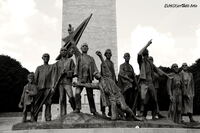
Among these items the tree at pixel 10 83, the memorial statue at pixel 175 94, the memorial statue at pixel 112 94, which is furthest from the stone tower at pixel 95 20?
the memorial statue at pixel 112 94

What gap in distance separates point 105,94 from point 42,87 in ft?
8.09

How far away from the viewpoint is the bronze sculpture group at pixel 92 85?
37.1 feet

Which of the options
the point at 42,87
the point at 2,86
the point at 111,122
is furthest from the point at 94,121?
the point at 2,86

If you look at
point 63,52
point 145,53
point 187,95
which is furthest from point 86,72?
point 187,95

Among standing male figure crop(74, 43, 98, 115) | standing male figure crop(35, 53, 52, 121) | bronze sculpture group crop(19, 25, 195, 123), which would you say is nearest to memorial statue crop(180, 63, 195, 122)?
bronze sculpture group crop(19, 25, 195, 123)

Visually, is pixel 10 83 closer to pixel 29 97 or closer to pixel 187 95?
pixel 29 97

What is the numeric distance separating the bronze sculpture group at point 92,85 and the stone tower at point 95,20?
19000 millimetres

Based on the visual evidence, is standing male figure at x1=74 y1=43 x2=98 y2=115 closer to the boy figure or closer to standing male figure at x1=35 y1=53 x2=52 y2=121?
standing male figure at x1=35 y1=53 x2=52 y2=121

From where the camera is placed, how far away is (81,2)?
33.2 meters

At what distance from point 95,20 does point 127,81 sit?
21034 millimetres

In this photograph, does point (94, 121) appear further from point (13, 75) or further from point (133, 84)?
point (13, 75)

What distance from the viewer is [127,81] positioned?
12625 mm

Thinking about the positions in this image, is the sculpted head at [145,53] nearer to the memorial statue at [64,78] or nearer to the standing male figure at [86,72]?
the standing male figure at [86,72]

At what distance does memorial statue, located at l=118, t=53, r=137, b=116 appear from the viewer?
12.6 meters
